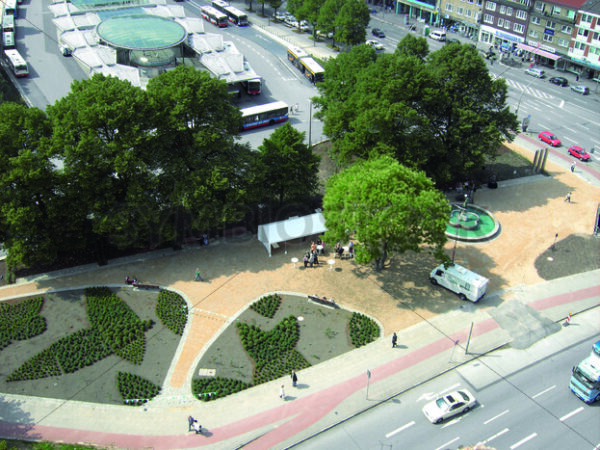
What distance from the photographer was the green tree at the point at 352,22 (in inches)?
4035

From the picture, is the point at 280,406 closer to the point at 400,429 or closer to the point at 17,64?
the point at 400,429

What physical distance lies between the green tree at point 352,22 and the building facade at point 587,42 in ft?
125

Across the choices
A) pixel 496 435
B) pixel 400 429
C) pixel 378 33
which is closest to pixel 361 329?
pixel 400 429

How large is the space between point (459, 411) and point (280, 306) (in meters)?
17.7

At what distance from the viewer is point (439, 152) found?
61.9 metres

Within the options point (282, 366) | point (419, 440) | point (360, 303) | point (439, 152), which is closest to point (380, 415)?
point (419, 440)

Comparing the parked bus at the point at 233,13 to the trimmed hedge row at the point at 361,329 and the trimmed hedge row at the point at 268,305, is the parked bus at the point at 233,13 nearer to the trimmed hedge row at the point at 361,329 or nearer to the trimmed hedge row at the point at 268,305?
the trimmed hedge row at the point at 268,305

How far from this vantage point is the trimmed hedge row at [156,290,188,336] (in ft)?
156

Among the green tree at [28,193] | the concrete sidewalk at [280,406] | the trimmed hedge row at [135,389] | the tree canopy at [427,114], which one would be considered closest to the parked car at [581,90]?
the tree canopy at [427,114]

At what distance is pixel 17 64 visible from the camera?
290 feet

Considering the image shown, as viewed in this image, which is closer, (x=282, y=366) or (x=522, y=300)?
(x=282, y=366)

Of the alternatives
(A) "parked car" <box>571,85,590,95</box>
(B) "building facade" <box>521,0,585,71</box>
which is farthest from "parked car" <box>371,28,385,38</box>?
(A) "parked car" <box>571,85,590,95</box>

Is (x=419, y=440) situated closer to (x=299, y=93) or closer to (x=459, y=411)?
(x=459, y=411)

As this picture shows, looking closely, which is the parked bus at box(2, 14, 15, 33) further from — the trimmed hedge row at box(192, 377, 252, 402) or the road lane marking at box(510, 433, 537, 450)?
the road lane marking at box(510, 433, 537, 450)
